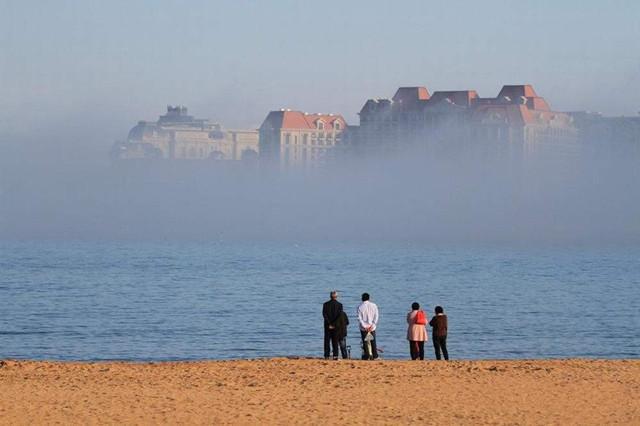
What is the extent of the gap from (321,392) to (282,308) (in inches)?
1688

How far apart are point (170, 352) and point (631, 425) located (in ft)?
78.8

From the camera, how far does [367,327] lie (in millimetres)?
28609

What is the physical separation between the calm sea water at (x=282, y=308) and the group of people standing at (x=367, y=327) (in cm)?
1016

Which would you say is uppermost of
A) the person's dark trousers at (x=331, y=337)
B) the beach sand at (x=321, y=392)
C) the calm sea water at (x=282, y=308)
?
the person's dark trousers at (x=331, y=337)

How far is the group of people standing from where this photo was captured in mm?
28516

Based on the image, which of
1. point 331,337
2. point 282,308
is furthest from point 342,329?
point 282,308

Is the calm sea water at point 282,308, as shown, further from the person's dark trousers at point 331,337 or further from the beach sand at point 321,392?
the beach sand at point 321,392

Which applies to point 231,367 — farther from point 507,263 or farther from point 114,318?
point 507,263

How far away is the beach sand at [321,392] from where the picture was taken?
2167 cm

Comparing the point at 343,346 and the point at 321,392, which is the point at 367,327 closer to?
the point at 343,346

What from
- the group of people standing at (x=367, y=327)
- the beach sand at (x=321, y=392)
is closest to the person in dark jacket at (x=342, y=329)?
the group of people standing at (x=367, y=327)

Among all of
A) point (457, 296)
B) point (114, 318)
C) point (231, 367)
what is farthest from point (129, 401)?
point (457, 296)

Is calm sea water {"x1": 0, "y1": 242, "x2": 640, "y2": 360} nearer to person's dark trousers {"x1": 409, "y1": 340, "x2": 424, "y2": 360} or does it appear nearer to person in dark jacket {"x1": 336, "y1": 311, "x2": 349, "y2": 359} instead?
person's dark trousers {"x1": 409, "y1": 340, "x2": 424, "y2": 360}

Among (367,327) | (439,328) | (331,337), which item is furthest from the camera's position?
(439,328)
